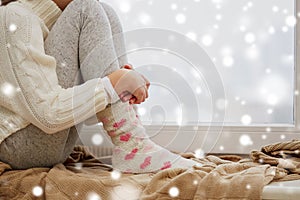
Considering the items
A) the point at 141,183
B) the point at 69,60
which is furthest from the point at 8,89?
the point at 141,183

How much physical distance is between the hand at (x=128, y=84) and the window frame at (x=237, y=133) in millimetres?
691

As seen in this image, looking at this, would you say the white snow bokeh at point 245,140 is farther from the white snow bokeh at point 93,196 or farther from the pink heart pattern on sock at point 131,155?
the white snow bokeh at point 93,196

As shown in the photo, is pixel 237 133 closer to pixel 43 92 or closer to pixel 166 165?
pixel 166 165

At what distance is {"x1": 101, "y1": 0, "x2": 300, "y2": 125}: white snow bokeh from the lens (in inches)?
75.2

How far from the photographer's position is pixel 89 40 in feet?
4.23

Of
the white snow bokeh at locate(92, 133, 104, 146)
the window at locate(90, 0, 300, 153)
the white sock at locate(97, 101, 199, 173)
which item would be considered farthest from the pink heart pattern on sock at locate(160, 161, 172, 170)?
the white snow bokeh at locate(92, 133, 104, 146)

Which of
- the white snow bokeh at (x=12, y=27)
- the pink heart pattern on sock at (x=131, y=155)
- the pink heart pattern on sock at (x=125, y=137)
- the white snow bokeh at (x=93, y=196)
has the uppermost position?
the white snow bokeh at (x=12, y=27)

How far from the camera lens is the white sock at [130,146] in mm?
1259

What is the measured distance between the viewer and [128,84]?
122 centimetres

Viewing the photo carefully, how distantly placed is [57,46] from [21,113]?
0.19 meters

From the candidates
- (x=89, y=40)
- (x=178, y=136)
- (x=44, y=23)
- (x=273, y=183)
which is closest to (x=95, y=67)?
(x=89, y=40)

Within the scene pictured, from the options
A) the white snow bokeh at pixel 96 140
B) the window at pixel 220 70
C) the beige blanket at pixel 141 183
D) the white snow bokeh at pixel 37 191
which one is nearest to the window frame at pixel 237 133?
the window at pixel 220 70

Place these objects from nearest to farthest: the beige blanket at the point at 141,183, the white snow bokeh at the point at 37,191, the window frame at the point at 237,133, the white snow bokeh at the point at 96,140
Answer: the beige blanket at the point at 141,183 → the white snow bokeh at the point at 37,191 → the window frame at the point at 237,133 → the white snow bokeh at the point at 96,140

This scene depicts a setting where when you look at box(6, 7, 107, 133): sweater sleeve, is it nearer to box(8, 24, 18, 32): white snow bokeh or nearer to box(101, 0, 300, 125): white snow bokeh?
box(8, 24, 18, 32): white snow bokeh
